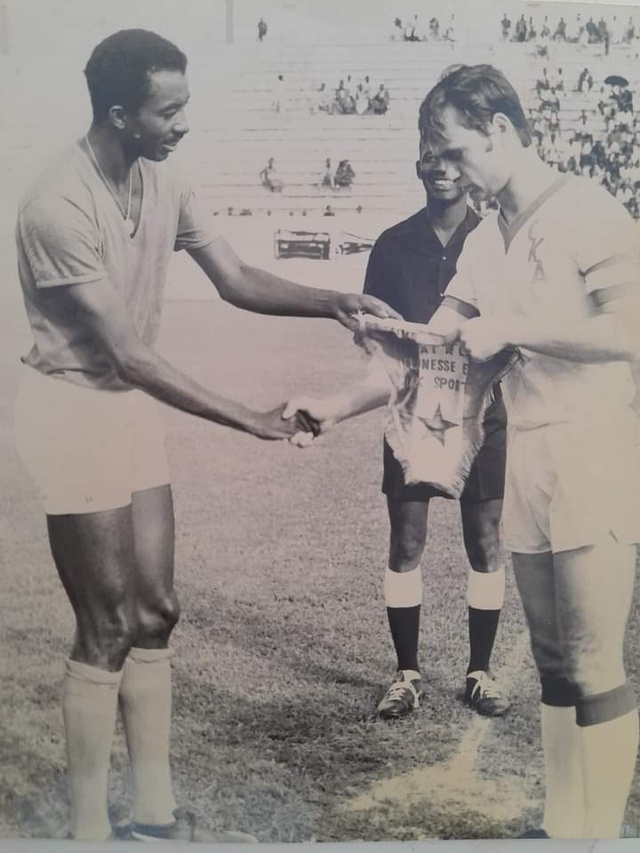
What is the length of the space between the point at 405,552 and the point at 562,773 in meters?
0.75

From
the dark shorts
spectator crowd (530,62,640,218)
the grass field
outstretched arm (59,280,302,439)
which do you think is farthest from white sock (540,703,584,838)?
spectator crowd (530,62,640,218)

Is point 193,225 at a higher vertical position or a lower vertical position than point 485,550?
higher

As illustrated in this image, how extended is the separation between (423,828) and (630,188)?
1.83 meters

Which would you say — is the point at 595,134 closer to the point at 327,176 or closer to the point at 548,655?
the point at 327,176

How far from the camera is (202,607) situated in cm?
263

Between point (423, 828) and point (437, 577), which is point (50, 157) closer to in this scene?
point (437, 577)

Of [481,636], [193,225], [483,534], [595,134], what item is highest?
[595,134]

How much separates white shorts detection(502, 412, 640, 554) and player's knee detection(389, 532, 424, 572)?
239 millimetres

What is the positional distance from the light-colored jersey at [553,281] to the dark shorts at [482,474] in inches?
1.8

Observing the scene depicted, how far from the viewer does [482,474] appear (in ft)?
8.71

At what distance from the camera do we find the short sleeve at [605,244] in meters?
2.62

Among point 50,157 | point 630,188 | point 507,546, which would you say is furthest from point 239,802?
point 630,188

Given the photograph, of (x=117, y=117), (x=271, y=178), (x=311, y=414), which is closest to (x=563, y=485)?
(x=311, y=414)

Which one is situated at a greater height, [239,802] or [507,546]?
[507,546]
